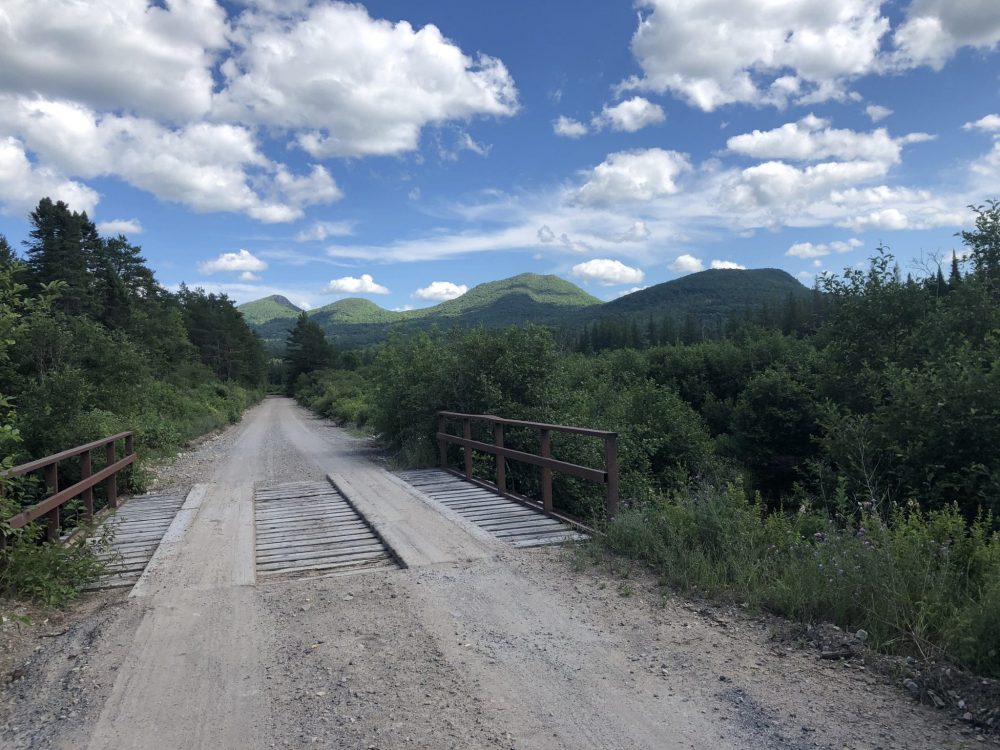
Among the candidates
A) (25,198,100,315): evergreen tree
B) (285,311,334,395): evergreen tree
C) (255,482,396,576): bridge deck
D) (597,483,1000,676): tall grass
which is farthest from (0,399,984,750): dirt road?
(285,311,334,395): evergreen tree

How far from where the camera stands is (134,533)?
7.18 m

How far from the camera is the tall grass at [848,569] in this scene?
3660 mm

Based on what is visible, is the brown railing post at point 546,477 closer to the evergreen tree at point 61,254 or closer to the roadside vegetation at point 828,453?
the roadside vegetation at point 828,453

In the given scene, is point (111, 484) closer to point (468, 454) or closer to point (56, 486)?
point (56, 486)

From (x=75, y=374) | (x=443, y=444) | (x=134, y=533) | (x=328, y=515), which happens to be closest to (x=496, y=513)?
(x=328, y=515)

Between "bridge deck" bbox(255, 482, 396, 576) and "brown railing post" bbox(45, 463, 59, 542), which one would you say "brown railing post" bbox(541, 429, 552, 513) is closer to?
"bridge deck" bbox(255, 482, 396, 576)

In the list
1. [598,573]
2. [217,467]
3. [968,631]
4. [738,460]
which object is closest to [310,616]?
[598,573]

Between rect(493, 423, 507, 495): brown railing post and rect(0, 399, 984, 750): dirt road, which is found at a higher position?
rect(493, 423, 507, 495): brown railing post

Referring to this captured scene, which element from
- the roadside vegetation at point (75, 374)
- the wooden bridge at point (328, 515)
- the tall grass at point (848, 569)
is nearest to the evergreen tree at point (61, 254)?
the roadside vegetation at point (75, 374)

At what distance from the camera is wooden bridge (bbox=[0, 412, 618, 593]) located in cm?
588

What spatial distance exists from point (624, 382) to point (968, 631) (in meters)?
29.7

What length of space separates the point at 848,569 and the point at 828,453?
967 cm

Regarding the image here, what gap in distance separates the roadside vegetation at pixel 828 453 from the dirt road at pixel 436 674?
557 millimetres

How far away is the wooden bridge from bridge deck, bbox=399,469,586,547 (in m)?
0.01
